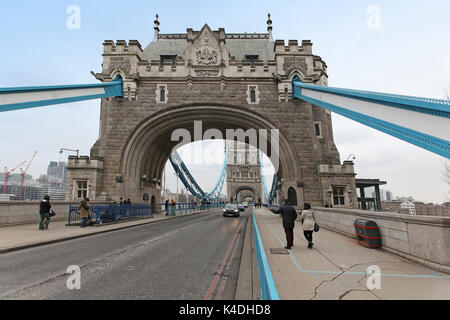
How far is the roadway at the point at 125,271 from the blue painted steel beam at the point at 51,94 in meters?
10.0

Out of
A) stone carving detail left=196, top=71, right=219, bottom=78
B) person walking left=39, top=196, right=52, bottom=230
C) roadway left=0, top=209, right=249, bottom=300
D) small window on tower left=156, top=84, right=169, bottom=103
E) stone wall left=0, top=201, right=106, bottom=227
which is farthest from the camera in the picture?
stone carving detail left=196, top=71, right=219, bottom=78

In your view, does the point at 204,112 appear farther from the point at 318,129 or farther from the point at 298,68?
the point at 318,129

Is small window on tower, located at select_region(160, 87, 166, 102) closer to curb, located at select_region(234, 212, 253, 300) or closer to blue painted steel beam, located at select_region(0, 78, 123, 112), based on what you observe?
blue painted steel beam, located at select_region(0, 78, 123, 112)

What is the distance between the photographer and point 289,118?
1970 cm

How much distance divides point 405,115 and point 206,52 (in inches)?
706

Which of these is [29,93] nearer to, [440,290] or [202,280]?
[202,280]

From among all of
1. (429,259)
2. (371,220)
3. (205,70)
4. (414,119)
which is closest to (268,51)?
(205,70)

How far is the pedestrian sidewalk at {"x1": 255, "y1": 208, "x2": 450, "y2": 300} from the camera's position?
137 inches

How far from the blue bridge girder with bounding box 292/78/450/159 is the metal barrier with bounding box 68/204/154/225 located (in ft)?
46.5

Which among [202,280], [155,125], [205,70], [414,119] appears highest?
[205,70]

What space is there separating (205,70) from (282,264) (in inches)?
753

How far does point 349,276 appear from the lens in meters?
4.38

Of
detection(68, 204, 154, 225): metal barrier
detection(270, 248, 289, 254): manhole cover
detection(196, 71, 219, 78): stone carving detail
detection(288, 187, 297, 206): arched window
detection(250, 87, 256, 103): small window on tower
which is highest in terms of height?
detection(196, 71, 219, 78): stone carving detail

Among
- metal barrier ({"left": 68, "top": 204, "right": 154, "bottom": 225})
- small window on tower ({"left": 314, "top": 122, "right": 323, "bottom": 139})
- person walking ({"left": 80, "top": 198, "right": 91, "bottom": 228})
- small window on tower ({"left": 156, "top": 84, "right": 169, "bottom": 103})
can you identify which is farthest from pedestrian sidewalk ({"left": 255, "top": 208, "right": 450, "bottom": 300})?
small window on tower ({"left": 156, "top": 84, "right": 169, "bottom": 103})
